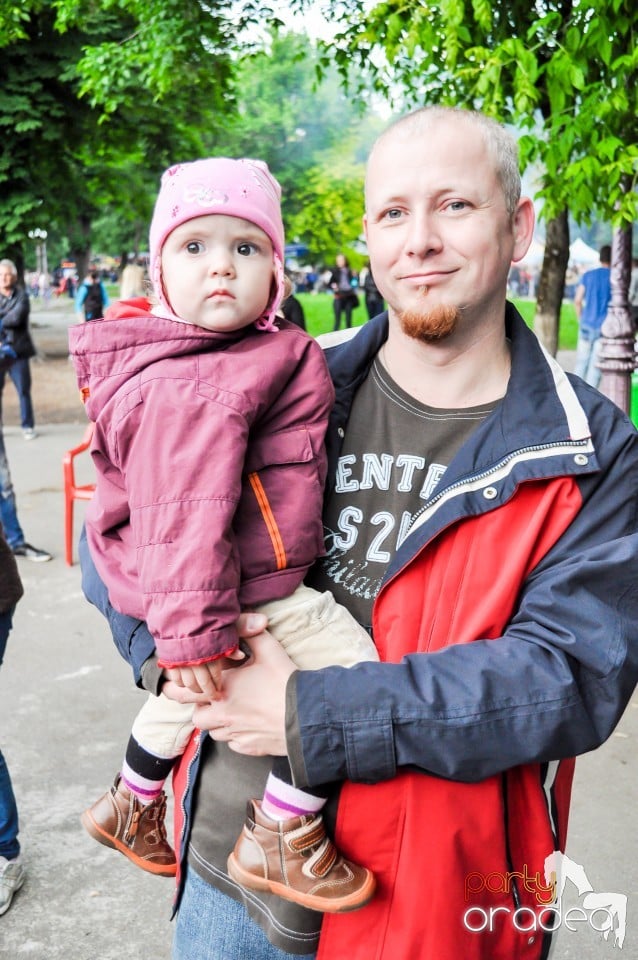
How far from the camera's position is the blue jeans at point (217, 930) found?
71.7 inches

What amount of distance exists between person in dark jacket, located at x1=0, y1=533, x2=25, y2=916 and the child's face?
5.58 feet

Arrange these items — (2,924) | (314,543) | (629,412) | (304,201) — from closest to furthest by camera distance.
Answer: (314,543) → (2,924) → (629,412) → (304,201)

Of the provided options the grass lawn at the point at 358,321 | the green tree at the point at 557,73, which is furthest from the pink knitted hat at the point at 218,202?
the grass lawn at the point at 358,321

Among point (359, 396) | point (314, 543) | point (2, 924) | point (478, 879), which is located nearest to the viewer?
point (478, 879)

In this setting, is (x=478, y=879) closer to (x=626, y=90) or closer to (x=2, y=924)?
(x=2, y=924)

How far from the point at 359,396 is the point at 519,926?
3.30ft

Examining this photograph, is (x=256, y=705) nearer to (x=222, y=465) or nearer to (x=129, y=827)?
(x=222, y=465)

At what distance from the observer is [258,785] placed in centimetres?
176

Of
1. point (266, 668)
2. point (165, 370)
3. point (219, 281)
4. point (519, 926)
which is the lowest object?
point (519, 926)

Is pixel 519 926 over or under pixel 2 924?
over

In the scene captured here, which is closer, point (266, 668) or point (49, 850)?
point (266, 668)

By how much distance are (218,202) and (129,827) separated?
134cm

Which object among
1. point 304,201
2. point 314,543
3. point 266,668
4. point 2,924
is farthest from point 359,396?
point 304,201

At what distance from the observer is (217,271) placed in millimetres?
1736
